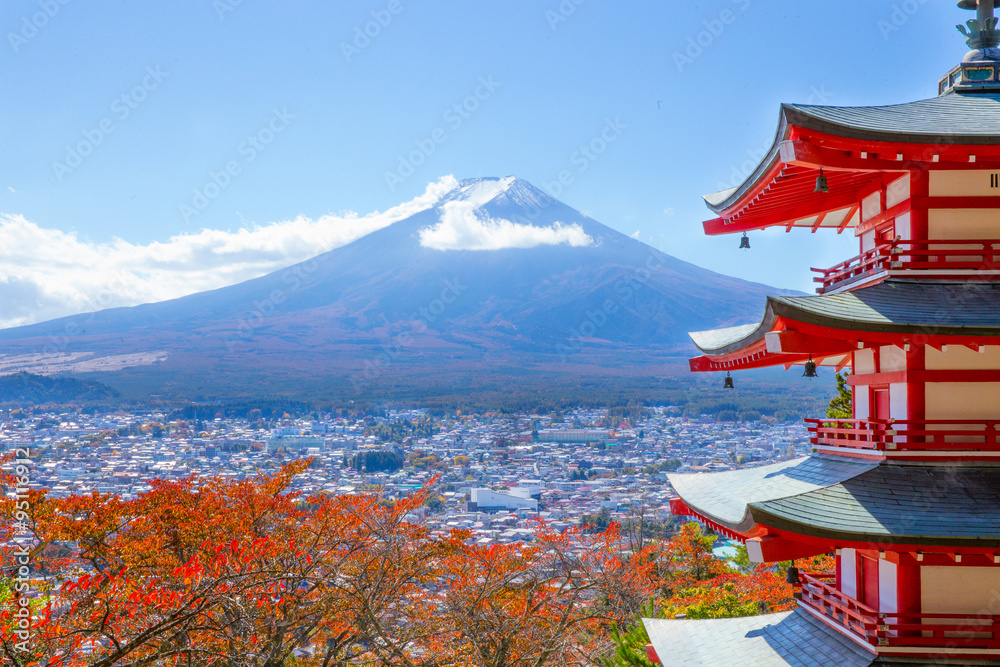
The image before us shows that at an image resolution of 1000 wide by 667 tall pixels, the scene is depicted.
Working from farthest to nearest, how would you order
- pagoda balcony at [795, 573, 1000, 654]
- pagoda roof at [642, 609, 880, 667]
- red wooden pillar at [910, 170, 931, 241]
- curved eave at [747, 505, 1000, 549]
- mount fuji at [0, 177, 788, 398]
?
1. mount fuji at [0, 177, 788, 398]
2. pagoda roof at [642, 609, 880, 667]
3. red wooden pillar at [910, 170, 931, 241]
4. pagoda balcony at [795, 573, 1000, 654]
5. curved eave at [747, 505, 1000, 549]

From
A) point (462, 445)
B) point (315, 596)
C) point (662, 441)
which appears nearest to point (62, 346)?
point (462, 445)

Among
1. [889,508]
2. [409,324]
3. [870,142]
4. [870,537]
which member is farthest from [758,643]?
[409,324]

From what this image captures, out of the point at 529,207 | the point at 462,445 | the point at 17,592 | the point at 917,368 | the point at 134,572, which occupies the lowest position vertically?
the point at 462,445

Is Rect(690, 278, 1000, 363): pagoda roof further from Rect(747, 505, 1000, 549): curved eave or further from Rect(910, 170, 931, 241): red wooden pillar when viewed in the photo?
Rect(747, 505, 1000, 549): curved eave

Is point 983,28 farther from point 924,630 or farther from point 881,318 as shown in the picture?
point 924,630

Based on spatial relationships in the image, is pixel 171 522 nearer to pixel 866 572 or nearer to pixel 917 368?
pixel 866 572

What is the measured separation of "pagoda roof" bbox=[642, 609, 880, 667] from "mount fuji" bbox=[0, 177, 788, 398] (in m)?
56.0

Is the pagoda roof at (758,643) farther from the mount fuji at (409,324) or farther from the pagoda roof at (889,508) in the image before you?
the mount fuji at (409,324)

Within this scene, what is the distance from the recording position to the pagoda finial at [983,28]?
651 cm

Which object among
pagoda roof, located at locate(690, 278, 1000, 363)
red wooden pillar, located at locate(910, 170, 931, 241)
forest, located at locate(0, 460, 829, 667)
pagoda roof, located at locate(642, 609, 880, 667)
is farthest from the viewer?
forest, located at locate(0, 460, 829, 667)

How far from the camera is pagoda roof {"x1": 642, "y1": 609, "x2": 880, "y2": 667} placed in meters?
6.14

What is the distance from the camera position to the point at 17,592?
723 cm

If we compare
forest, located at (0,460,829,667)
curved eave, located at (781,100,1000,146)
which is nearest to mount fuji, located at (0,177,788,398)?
forest, located at (0,460,829,667)

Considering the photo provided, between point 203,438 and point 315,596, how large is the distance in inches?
1595
